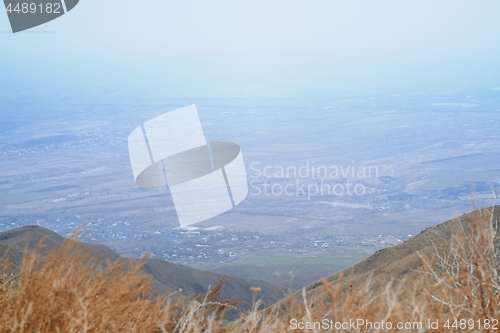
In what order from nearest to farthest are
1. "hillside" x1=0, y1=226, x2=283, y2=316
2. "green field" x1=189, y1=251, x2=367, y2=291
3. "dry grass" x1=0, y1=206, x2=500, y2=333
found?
"dry grass" x1=0, y1=206, x2=500, y2=333, "hillside" x1=0, y1=226, x2=283, y2=316, "green field" x1=189, y1=251, x2=367, y2=291

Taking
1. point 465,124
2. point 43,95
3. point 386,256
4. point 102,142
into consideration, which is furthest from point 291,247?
point 43,95

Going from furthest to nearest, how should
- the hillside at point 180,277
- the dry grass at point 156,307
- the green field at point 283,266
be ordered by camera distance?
the green field at point 283,266 < the hillside at point 180,277 < the dry grass at point 156,307

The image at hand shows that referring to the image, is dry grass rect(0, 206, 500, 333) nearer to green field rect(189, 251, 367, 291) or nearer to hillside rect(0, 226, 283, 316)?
hillside rect(0, 226, 283, 316)

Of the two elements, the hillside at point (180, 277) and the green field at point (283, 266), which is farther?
the green field at point (283, 266)

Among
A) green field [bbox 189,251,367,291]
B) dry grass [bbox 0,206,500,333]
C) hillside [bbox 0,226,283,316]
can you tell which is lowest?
green field [bbox 189,251,367,291]

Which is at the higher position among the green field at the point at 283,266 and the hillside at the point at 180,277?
the hillside at the point at 180,277

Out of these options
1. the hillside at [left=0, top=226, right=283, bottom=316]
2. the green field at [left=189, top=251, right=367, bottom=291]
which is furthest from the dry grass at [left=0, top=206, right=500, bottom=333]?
the green field at [left=189, top=251, right=367, bottom=291]

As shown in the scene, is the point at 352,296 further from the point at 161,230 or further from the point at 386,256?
the point at 161,230

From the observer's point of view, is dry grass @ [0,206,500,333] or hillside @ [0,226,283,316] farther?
hillside @ [0,226,283,316]

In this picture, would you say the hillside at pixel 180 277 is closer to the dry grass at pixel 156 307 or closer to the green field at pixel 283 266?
the green field at pixel 283 266

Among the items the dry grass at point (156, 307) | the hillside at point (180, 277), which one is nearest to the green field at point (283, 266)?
the hillside at point (180, 277)

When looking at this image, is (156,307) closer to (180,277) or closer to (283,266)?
(180,277)
